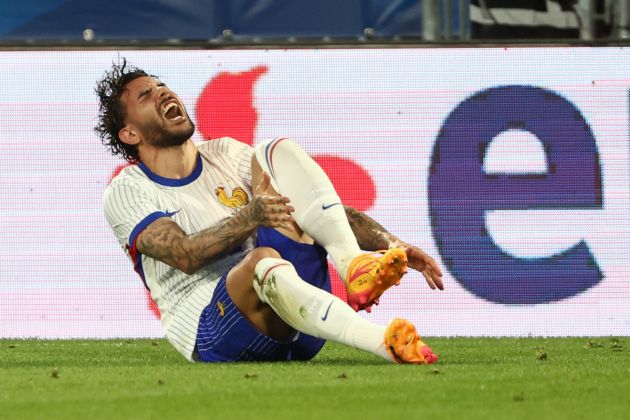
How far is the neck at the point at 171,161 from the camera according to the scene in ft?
19.6

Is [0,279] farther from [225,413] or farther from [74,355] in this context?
[225,413]

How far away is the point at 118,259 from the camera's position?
862 centimetres

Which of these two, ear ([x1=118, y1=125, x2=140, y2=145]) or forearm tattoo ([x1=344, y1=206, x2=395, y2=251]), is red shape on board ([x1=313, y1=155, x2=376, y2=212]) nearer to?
ear ([x1=118, y1=125, x2=140, y2=145])

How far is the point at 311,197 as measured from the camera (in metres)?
5.33

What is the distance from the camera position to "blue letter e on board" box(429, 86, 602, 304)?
8.55 metres

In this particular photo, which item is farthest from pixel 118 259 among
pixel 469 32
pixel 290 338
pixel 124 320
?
pixel 290 338

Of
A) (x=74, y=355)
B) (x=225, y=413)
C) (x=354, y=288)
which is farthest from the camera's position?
(x=74, y=355)

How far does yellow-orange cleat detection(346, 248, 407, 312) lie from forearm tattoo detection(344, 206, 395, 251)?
2.51 feet

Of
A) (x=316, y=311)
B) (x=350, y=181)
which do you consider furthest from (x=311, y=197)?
(x=350, y=181)

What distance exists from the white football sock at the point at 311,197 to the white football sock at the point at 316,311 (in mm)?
128

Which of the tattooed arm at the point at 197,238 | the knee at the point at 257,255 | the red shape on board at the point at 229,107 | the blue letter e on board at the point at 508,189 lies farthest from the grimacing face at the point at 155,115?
the blue letter e on board at the point at 508,189

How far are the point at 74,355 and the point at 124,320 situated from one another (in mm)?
1676

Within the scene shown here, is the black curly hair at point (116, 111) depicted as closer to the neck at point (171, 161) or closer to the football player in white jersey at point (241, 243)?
the football player in white jersey at point (241, 243)

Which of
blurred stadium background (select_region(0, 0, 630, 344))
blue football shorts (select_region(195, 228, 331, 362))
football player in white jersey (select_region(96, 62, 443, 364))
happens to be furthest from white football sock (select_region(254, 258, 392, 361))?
blurred stadium background (select_region(0, 0, 630, 344))
